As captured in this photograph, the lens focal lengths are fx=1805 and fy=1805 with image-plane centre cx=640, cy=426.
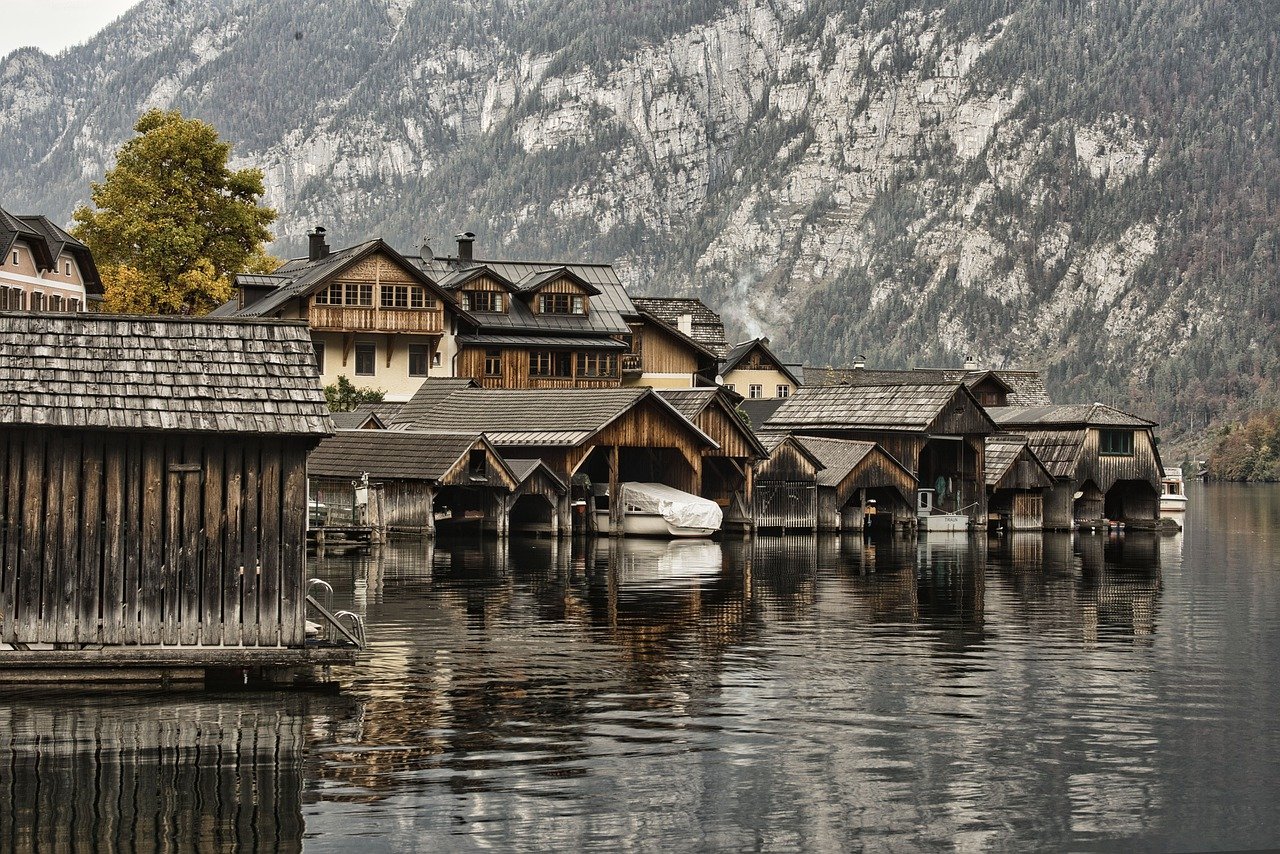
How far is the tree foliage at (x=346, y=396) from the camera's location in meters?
92.4

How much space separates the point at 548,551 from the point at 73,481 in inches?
1504

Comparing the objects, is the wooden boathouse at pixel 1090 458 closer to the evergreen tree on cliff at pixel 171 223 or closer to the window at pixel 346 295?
the window at pixel 346 295

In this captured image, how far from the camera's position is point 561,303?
106 m

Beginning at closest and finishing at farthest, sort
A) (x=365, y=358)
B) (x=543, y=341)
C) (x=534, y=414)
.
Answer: (x=534, y=414), (x=365, y=358), (x=543, y=341)

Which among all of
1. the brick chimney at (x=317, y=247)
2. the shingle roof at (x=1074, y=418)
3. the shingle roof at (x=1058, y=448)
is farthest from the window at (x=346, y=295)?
the shingle roof at (x=1058, y=448)

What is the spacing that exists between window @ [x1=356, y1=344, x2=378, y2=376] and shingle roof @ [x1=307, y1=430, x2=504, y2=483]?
23.5 metres

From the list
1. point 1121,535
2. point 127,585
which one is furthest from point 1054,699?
point 1121,535

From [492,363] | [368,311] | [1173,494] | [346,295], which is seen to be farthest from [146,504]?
[1173,494]

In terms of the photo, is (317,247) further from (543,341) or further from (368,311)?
(543,341)

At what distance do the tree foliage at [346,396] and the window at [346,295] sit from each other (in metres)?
3.97

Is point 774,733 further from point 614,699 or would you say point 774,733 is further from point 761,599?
point 761,599

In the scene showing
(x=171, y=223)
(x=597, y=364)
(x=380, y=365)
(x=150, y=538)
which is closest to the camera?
(x=150, y=538)

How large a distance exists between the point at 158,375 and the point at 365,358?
70575 millimetres

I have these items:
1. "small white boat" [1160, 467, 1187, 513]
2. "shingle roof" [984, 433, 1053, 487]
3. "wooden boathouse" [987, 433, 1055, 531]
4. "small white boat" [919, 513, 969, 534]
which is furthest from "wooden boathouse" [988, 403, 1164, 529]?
"small white boat" [1160, 467, 1187, 513]
